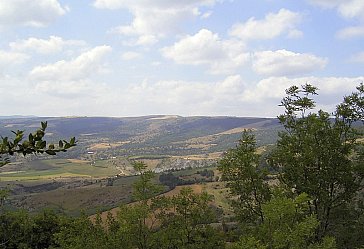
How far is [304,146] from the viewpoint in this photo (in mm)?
27609

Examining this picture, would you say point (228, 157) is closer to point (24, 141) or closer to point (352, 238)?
point (352, 238)

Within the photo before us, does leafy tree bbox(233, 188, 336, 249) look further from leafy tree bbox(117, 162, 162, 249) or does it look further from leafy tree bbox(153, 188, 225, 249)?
leafy tree bbox(117, 162, 162, 249)

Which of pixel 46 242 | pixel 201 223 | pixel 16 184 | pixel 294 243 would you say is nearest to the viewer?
pixel 294 243

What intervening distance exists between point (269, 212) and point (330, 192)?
31.4ft

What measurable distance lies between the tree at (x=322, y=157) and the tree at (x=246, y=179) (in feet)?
5.59

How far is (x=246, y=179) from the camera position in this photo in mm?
27984

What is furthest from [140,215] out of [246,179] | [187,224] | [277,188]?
[277,188]

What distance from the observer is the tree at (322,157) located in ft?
90.1

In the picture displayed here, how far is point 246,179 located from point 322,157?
18.3 feet

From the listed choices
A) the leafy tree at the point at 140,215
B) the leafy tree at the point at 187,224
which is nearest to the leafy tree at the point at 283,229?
the leafy tree at the point at 187,224

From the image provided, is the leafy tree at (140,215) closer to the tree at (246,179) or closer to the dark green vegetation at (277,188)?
the dark green vegetation at (277,188)

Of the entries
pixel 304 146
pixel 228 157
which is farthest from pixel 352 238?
pixel 228 157

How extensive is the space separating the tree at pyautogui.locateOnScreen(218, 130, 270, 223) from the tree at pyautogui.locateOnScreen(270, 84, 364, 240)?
67.1 inches

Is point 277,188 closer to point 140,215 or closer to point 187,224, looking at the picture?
point 187,224
